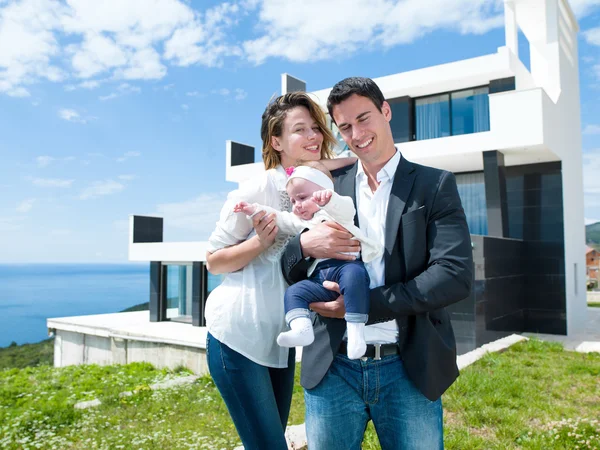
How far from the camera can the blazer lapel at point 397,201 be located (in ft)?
7.13

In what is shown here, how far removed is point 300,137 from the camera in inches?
101

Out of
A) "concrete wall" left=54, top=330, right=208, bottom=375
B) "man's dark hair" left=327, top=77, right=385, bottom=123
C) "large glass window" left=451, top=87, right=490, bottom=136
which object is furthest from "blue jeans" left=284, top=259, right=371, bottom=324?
"large glass window" left=451, top=87, right=490, bottom=136

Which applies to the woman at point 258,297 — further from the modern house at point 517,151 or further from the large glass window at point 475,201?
the large glass window at point 475,201

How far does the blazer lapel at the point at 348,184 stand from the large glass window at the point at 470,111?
13.4 meters

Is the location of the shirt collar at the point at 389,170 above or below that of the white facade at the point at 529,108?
below

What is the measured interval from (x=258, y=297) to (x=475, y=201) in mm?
13805

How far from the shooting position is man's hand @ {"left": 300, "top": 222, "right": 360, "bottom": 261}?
7.08ft

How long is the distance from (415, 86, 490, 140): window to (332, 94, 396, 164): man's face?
529 inches

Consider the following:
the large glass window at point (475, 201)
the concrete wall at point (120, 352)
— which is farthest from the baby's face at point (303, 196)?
the large glass window at point (475, 201)

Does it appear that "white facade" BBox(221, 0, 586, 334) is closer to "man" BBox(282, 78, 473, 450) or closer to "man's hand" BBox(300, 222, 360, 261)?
"man" BBox(282, 78, 473, 450)

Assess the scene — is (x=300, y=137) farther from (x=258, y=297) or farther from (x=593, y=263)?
(x=593, y=263)

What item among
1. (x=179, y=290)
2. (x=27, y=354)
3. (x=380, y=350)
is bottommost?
(x=27, y=354)

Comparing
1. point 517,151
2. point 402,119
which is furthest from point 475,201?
point 402,119

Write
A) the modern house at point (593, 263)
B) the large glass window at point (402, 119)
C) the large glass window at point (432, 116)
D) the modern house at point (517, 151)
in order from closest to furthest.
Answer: the modern house at point (517, 151), the large glass window at point (432, 116), the large glass window at point (402, 119), the modern house at point (593, 263)
